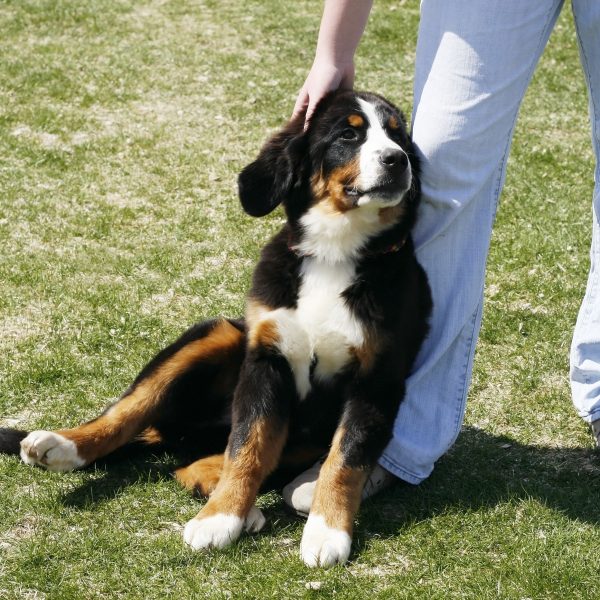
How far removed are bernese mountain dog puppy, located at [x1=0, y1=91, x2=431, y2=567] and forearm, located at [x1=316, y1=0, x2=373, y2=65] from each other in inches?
6.0

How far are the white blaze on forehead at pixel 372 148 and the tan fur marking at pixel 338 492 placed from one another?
0.84m

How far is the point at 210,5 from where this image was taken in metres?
9.85

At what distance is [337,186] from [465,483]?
3.79ft

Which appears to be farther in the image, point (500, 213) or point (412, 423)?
point (500, 213)

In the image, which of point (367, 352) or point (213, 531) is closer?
point (213, 531)

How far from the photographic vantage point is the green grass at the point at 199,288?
3.30 m

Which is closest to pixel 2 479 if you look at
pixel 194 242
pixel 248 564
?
pixel 248 564

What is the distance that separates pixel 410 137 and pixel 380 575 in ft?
4.92

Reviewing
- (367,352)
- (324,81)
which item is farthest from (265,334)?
(324,81)

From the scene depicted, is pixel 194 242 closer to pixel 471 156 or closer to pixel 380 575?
pixel 471 156

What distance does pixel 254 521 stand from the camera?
346cm

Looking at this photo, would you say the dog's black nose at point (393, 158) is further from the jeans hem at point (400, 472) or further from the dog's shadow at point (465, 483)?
the dog's shadow at point (465, 483)

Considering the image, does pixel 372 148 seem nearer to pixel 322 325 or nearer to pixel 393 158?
pixel 393 158

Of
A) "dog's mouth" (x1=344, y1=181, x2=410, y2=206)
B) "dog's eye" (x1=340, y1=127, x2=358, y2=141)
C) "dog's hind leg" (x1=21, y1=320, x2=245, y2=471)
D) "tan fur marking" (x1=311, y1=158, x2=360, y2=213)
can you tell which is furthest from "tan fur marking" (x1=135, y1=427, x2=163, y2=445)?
"dog's eye" (x1=340, y1=127, x2=358, y2=141)
